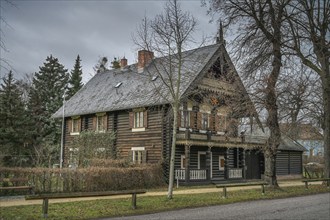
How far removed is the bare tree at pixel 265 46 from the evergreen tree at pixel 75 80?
41.3m

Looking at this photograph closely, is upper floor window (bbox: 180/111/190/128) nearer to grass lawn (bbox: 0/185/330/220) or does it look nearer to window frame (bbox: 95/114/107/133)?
window frame (bbox: 95/114/107/133)

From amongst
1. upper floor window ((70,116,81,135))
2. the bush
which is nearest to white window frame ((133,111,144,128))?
the bush

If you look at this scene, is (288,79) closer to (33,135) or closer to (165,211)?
(165,211)

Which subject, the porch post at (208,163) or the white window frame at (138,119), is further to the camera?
the white window frame at (138,119)

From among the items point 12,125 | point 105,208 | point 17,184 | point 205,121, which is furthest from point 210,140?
point 12,125

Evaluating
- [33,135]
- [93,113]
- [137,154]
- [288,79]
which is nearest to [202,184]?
[137,154]

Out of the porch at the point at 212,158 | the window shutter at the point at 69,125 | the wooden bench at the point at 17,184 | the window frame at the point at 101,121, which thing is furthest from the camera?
the window shutter at the point at 69,125

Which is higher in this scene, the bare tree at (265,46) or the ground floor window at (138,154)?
the bare tree at (265,46)

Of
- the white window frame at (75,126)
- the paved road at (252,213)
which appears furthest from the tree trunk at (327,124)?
the white window frame at (75,126)

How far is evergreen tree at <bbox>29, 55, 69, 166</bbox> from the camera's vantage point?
48062 millimetres

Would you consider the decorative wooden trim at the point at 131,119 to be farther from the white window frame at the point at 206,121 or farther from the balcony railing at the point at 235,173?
the balcony railing at the point at 235,173

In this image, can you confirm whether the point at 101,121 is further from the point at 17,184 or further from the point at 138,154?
the point at 17,184

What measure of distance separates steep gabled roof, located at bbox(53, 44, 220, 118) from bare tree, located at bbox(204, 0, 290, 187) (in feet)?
10.8

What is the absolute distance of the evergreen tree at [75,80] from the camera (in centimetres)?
5959
